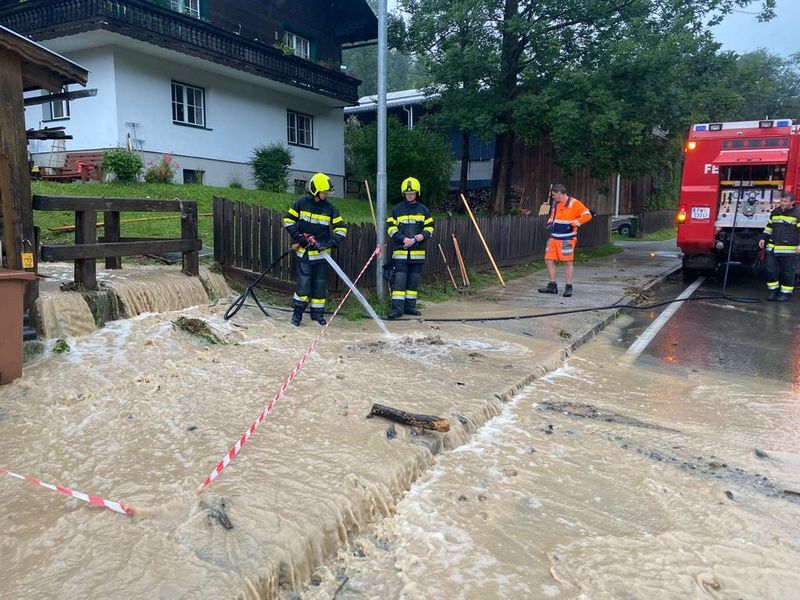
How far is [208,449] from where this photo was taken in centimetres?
384

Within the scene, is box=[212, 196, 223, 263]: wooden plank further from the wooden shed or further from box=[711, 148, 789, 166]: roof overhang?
box=[711, 148, 789, 166]: roof overhang

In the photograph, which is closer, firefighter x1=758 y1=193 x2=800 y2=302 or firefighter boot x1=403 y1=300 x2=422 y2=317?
firefighter boot x1=403 y1=300 x2=422 y2=317

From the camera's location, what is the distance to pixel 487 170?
26578 mm

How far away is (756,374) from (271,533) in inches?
213

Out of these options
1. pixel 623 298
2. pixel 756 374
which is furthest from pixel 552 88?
pixel 756 374

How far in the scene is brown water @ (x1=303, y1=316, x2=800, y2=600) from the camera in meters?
2.80

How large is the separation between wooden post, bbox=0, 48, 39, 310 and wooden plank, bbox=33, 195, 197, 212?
197mm

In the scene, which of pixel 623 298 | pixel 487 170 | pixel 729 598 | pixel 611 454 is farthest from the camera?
pixel 487 170

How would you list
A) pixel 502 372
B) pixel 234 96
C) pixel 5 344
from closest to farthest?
pixel 5 344 < pixel 502 372 < pixel 234 96

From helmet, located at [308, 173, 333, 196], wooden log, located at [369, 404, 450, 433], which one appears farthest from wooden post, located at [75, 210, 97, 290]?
wooden log, located at [369, 404, 450, 433]

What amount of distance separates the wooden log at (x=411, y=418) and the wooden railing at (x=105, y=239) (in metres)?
3.89

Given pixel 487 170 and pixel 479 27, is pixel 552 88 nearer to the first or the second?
pixel 479 27

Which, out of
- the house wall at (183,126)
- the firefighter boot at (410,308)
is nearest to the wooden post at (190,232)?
the firefighter boot at (410,308)

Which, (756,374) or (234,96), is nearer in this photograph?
(756,374)
